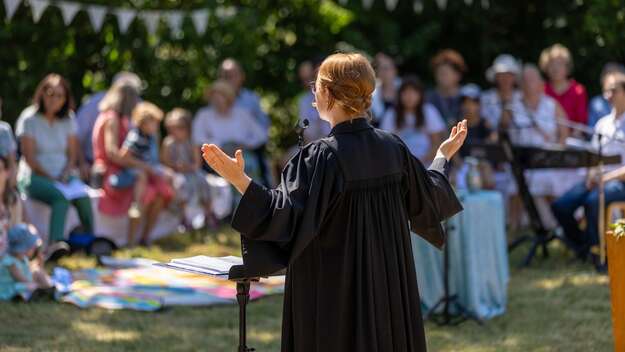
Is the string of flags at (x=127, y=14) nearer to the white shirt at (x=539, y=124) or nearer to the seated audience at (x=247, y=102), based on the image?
the seated audience at (x=247, y=102)

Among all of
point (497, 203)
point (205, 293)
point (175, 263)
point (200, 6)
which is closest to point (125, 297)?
point (205, 293)

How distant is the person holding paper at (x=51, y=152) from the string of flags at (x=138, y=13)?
1565 millimetres

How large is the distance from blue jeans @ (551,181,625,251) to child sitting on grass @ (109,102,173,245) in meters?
3.38

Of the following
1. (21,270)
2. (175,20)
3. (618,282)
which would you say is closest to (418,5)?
(175,20)

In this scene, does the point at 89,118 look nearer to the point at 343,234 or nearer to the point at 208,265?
the point at 208,265

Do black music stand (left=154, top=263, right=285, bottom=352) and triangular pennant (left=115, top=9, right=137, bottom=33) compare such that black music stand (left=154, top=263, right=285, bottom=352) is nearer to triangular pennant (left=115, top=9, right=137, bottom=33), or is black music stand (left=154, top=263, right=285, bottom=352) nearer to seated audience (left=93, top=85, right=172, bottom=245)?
seated audience (left=93, top=85, right=172, bottom=245)

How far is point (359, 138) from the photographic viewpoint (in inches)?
152

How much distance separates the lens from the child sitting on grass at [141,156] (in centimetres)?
913

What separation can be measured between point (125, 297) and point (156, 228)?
2690 millimetres

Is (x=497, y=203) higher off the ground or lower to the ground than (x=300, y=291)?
higher

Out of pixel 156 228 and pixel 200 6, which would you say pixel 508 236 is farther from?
pixel 200 6

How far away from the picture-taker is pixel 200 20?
11.3 meters

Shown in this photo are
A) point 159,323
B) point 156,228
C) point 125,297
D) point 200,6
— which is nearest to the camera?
point 159,323

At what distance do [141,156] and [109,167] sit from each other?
286 mm
